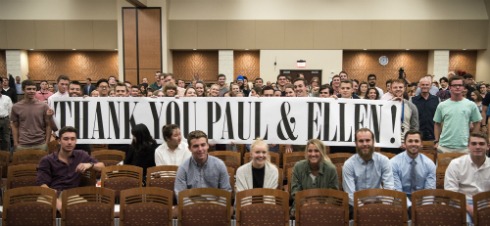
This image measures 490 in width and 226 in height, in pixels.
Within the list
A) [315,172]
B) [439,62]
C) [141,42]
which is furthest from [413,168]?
[439,62]

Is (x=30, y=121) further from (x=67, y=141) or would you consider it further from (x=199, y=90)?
(x=199, y=90)

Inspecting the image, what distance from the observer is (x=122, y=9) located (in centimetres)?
1530

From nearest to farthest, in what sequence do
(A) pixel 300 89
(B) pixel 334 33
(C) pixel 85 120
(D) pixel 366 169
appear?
(D) pixel 366 169 < (C) pixel 85 120 < (A) pixel 300 89 < (B) pixel 334 33

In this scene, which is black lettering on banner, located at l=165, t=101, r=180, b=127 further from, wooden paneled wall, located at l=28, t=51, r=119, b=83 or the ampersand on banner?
wooden paneled wall, located at l=28, t=51, r=119, b=83

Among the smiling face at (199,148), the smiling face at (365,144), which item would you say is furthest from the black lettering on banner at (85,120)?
the smiling face at (365,144)

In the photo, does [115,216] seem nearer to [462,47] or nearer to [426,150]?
[426,150]

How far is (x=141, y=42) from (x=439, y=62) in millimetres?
12224

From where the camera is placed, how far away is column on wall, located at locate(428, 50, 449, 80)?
16.8m

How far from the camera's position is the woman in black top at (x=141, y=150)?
530cm

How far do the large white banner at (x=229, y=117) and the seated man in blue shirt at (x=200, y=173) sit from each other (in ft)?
5.03

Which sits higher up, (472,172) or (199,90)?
(199,90)

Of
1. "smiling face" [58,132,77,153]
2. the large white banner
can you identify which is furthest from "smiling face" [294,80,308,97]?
"smiling face" [58,132,77,153]

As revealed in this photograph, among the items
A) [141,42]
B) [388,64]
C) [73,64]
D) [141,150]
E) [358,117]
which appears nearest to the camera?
[141,150]

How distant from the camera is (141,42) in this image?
15508mm
